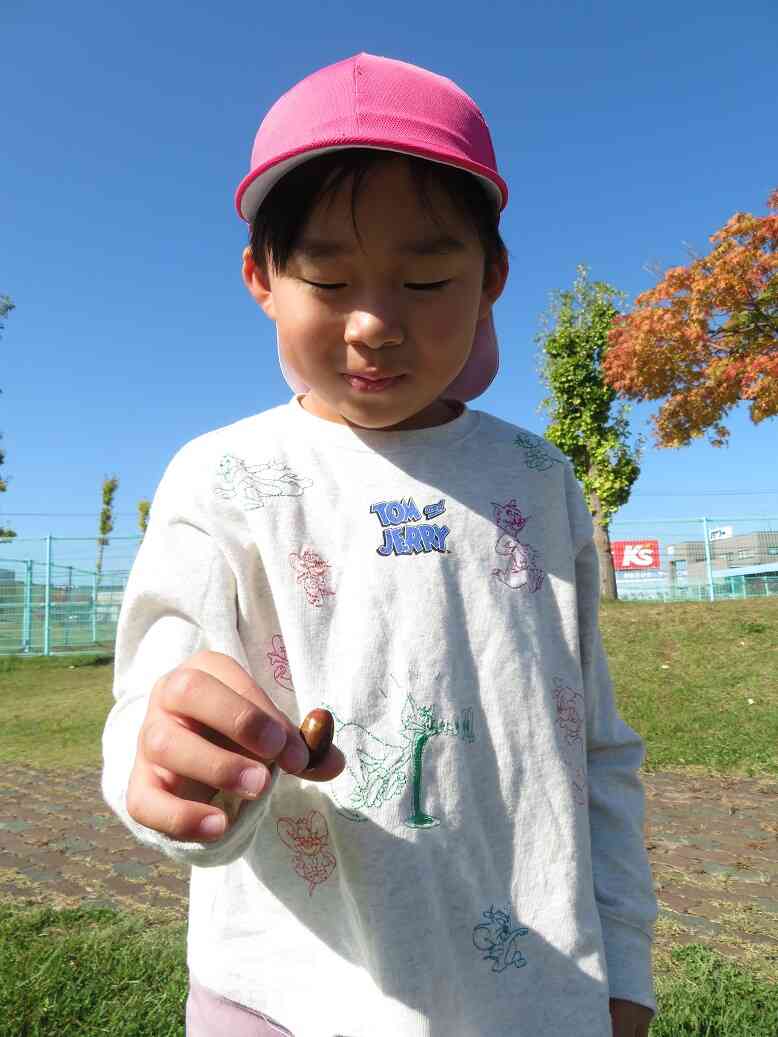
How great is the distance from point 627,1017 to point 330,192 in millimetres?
1137

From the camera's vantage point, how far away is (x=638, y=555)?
23047 millimetres

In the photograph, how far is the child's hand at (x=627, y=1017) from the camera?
1.08 meters

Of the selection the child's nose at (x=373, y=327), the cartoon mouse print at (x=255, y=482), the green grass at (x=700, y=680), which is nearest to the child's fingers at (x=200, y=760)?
the cartoon mouse print at (x=255, y=482)

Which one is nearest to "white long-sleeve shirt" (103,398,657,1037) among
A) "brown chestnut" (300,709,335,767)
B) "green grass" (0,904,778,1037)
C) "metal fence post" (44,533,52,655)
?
"brown chestnut" (300,709,335,767)

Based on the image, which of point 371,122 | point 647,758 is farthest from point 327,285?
point 647,758

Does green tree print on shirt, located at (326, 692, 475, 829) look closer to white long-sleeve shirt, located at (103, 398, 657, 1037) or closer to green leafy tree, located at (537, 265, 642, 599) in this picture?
white long-sleeve shirt, located at (103, 398, 657, 1037)

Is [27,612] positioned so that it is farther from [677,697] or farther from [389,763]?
[389,763]

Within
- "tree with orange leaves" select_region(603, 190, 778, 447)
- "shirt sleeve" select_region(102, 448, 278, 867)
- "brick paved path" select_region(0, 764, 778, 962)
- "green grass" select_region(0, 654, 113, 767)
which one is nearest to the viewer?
"shirt sleeve" select_region(102, 448, 278, 867)

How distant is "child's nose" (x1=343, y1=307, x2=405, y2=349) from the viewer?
40.0 inches

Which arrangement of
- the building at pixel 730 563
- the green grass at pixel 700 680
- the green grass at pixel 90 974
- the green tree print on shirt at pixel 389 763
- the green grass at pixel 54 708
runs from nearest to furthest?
1. the green tree print on shirt at pixel 389 763
2. the green grass at pixel 90 974
3. the green grass at pixel 700 680
4. the green grass at pixel 54 708
5. the building at pixel 730 563

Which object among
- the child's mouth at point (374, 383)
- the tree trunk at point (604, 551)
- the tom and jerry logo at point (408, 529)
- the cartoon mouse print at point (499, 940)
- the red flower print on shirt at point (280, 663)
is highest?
the tree trunk at point (604, 551)

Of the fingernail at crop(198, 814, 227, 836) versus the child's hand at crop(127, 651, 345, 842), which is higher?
the child's hand at crop(127, 651, 345, 842)

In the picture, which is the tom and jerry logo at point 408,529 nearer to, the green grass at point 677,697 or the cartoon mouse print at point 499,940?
the cartoon mouse print at point 499,940

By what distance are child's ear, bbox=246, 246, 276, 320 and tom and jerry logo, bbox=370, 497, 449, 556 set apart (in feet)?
1.12
